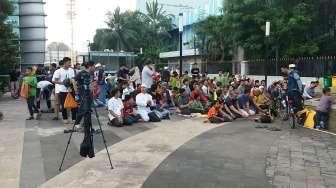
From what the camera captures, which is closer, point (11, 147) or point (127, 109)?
point (11, 147)

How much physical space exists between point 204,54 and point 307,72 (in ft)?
56.9

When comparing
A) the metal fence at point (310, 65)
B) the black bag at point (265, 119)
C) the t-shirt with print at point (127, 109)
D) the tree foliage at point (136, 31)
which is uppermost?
the tree foliage at point (136, 31)

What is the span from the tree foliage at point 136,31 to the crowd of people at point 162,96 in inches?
1641

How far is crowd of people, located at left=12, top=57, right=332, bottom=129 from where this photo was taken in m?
14.1

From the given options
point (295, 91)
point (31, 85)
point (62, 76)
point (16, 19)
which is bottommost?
point (295, 91)

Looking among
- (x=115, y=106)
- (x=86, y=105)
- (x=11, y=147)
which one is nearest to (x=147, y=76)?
(x=115, y=106)

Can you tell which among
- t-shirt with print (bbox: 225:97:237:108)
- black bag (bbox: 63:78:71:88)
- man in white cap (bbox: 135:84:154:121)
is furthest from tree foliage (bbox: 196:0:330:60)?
black bag (bbox: 63:78:71:88)

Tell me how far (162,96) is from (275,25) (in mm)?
14687

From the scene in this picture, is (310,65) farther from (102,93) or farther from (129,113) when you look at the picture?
(129,113)

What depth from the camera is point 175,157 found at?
390 inches

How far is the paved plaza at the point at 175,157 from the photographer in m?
8.25

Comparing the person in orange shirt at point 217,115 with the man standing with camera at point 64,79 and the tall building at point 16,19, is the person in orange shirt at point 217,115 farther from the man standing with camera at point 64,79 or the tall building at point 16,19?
the tall building at point 16,19

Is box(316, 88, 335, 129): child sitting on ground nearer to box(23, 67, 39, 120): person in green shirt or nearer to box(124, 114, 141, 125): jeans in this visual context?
box(124, 114, 141, 125): jeans

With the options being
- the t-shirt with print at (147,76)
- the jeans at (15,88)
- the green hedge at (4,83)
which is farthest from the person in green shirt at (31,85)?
the green hedge at (4,83)
